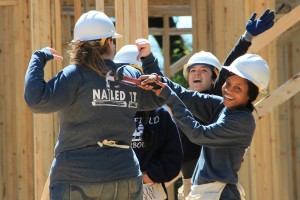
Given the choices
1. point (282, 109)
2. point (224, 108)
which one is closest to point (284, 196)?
point (282, 109)

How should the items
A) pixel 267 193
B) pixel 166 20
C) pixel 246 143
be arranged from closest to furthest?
pixel 246 143 < pixel 267 193 < pixel 166 20

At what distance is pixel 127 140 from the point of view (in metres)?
4.07

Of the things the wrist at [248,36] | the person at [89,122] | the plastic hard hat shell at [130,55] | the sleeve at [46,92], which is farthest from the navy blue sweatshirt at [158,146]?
the sleeve at [46,92]

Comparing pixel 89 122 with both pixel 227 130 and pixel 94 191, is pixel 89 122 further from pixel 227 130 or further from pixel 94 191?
pixel 227 130

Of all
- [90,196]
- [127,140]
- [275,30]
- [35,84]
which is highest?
[275,30]

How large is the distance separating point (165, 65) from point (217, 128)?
259 inches

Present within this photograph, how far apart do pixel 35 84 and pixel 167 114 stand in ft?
5.53

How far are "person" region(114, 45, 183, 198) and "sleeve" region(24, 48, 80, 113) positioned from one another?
4.43ft

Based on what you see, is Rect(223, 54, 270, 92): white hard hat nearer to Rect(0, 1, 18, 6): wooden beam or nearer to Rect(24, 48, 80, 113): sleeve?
Rect(24, 48, 80, 113): sleeve

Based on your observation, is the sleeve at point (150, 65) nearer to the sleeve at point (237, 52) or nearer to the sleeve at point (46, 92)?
the sleeve at point (237, 52)

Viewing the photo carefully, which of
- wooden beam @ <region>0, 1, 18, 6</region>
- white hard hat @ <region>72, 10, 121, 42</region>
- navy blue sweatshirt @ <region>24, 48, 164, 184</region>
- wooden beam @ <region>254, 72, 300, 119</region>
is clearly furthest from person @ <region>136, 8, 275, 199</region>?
wooden beam @ <region>0, 1, 18, 6</region>

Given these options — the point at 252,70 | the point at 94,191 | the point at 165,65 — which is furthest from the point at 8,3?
the point at 94,191

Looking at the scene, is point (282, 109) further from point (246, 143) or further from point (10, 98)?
point (246, 143)

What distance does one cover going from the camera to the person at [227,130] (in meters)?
4.38
